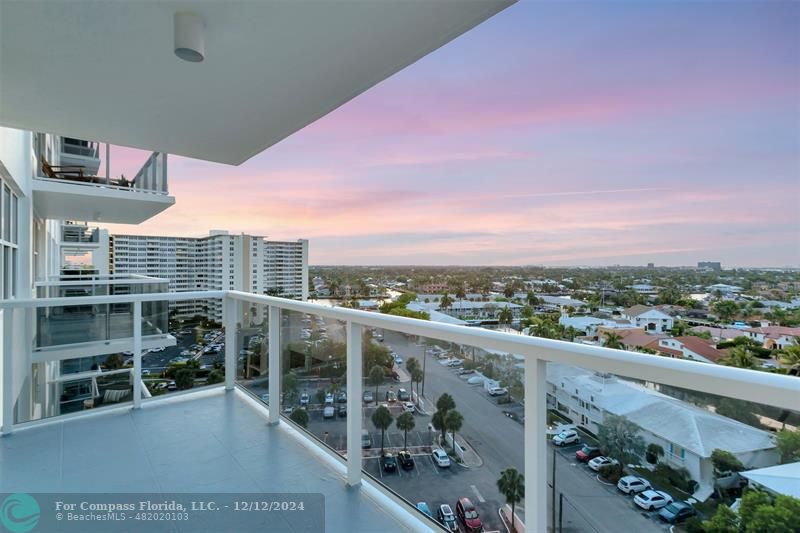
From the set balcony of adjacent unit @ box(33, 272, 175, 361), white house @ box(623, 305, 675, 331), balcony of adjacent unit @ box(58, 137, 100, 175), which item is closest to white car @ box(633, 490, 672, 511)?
balcony of adjacent unit @ box(33, 272, 175, 361)

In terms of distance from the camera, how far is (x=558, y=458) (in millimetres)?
1441

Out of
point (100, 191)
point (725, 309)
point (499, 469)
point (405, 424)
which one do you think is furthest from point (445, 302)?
point (499, 469)

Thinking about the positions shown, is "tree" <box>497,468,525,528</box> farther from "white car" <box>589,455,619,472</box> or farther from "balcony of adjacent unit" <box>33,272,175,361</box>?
"balcony of adjacent unit" <box>33,272,175,361</box>

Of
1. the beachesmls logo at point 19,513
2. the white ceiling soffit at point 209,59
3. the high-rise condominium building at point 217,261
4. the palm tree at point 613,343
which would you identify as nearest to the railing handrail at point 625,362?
the palm tree at point 613,343

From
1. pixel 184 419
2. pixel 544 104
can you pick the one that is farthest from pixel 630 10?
pixel 184 419

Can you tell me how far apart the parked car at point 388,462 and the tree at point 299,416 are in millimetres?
973

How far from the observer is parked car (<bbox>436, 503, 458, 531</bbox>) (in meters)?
1.81

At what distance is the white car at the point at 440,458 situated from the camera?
6.13 feet

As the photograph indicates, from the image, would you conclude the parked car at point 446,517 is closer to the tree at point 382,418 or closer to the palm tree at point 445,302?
the tree at point 382,418

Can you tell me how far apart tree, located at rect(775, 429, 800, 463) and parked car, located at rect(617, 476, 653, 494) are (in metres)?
0.39

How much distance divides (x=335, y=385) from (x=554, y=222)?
62.9ft

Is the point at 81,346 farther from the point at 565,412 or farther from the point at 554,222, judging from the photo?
the point at 554,222

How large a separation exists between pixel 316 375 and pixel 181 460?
1.07m

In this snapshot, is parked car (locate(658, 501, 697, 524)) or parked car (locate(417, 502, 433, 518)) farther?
parked car (locate(417, 502, 433, 518))
